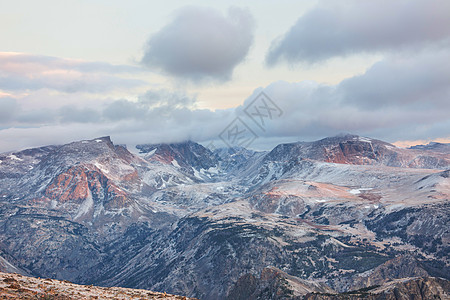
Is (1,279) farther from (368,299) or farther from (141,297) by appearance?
(368,299)

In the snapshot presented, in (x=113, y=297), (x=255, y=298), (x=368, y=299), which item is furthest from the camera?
(x=255, y=298)

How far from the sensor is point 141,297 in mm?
84312

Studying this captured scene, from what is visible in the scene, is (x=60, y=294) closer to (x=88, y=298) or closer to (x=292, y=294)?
(x=88, y=298)

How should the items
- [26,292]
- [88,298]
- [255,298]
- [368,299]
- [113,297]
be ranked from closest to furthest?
[26,292], [88,298], [113,297], [368,299], [255,298]

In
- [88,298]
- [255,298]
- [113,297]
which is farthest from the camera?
[255,298]

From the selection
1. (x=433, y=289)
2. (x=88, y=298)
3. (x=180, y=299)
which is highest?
(x=88, y=298)

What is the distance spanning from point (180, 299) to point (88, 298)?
20593 mm

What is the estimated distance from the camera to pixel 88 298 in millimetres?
75062

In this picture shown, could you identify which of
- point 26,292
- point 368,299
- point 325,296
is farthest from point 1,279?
point 368,299

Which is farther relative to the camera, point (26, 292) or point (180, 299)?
point (180, 299)

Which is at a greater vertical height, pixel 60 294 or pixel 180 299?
pixel 60 294

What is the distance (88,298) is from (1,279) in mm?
19259

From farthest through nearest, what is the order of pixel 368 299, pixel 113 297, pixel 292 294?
pixel 292 294 < pixel 368 299 < pixel 113 297

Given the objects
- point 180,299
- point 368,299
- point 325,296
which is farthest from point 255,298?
point 180,299
